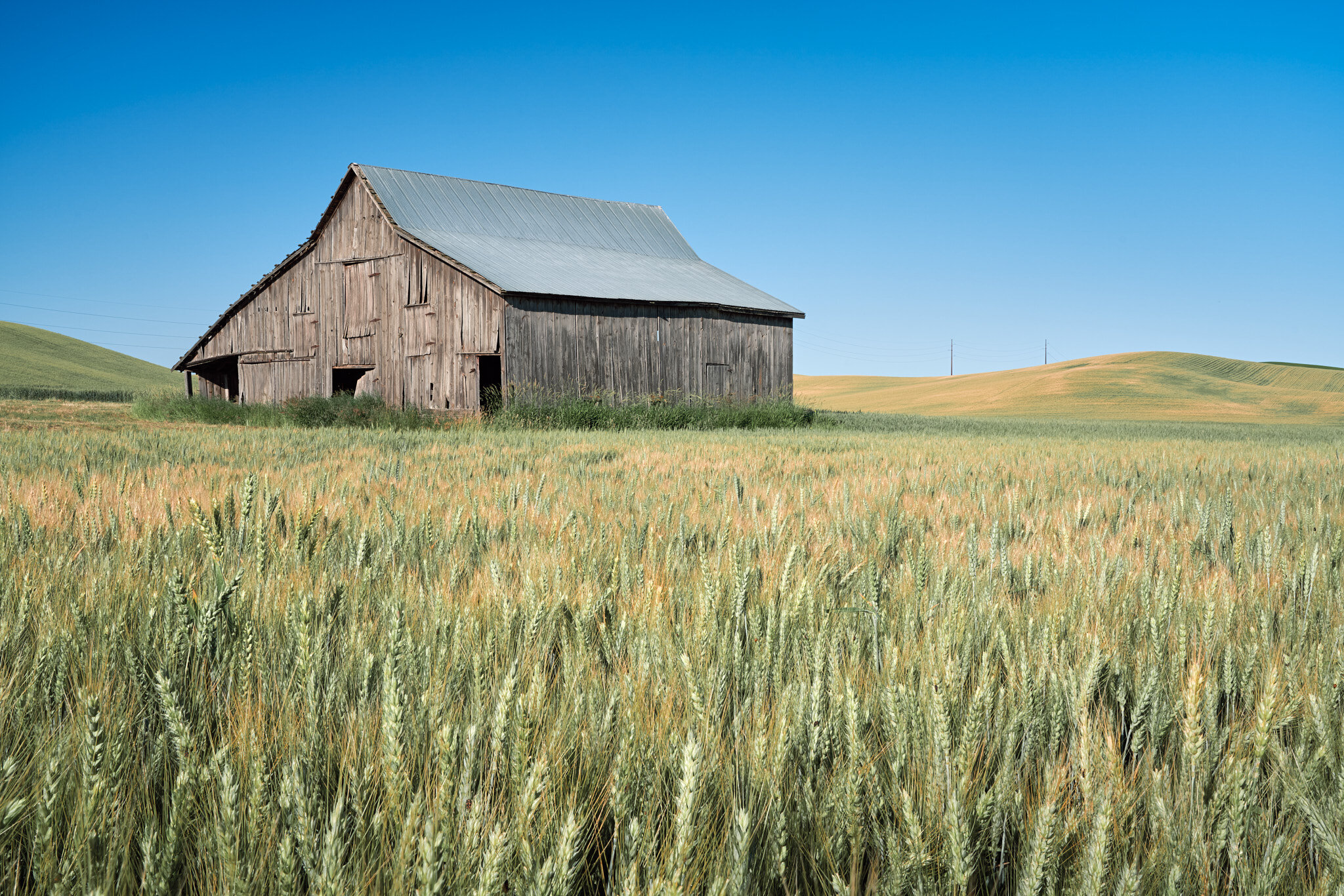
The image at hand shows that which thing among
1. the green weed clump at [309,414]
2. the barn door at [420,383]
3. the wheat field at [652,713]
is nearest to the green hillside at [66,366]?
the green weed clump at [309,414]

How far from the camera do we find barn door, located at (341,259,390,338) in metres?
24.2

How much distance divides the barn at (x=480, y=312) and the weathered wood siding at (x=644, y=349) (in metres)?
0.05

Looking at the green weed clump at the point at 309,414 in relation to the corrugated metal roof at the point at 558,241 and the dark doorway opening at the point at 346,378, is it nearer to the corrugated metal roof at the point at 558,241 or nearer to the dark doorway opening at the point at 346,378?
the dark doorway opening at the point at 346,378

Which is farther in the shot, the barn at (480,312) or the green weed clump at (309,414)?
the barn at (480,312)

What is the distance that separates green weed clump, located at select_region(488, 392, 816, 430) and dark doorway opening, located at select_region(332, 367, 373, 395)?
728cm

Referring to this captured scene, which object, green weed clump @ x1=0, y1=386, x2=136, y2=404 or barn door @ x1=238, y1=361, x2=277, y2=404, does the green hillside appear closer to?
green weed clump @ x1=0, y1=386, x2=136, y2=404

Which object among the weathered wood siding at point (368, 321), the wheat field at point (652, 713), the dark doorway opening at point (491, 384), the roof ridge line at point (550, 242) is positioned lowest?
the wheat field at point (652, 713)

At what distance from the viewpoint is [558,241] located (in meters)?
28.5

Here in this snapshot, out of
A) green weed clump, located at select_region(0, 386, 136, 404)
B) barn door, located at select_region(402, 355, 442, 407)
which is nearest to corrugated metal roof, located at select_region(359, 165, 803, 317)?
barn door, located at select_region(402, 355, 442, 407)

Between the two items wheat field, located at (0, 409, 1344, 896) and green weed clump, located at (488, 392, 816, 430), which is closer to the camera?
wheat field, located at (0, 409, 1344, 896)

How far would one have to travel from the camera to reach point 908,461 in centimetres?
816

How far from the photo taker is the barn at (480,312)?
2197cm

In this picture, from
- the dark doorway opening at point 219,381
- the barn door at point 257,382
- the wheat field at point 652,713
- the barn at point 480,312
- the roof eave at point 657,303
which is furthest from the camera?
the dark doorway opening at point 219,381

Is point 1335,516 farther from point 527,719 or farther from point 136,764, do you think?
point 136,764
